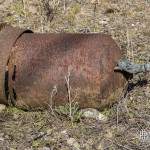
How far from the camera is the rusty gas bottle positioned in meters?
3.79

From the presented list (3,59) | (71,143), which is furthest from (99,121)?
(3,59)

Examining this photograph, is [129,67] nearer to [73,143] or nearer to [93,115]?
[93,115]

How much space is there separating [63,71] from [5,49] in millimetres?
523

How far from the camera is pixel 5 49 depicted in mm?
3871

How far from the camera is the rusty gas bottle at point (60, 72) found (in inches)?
149

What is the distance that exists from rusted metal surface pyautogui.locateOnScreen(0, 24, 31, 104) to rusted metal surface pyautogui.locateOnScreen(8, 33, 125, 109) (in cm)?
5

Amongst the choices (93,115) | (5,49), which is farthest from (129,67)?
(5,49)

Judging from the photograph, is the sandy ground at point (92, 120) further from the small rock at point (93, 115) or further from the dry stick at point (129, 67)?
the dry stick at point (129, 67)

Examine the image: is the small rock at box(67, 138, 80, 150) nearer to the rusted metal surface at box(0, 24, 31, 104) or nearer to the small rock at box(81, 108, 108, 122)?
the small rock at box(81, 108, 108, 122)

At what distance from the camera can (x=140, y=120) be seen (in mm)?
3863

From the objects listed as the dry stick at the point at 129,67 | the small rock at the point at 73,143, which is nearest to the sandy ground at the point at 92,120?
the small rock at the point at 73,143

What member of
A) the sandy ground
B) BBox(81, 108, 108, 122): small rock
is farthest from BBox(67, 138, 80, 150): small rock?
BBox(81, 108, 108, 122): small rock

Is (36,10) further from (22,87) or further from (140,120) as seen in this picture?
(140,120)

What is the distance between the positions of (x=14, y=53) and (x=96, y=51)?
0.70 metres
